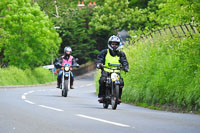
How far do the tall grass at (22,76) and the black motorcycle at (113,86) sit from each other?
2348 cm

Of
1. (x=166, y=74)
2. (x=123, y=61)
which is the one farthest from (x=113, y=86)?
(x=166, y=74)

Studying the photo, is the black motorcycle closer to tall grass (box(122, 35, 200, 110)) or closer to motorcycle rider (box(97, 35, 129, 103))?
motorcycle rider (box(97, 35, 129, 103))

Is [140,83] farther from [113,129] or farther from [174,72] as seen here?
[113,129]

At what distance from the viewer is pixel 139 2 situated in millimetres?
55250

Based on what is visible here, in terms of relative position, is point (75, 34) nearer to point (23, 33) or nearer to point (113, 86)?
point (23, 33)

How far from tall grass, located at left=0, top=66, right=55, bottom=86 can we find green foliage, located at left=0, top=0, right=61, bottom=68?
43.5 inches

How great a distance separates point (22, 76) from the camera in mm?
40625

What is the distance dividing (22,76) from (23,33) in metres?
3.46

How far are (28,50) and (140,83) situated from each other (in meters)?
24.6

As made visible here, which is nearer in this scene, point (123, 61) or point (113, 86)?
point (113, 86)

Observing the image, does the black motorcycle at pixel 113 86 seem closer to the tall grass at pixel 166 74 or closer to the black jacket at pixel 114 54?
the black jacket at pixel 114 54

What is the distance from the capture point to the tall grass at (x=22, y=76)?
38.1 meters

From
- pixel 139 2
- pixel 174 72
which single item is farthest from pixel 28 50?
pixel 174 72

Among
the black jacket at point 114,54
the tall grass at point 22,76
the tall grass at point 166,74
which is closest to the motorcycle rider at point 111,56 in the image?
the black jacket at point 114,54
